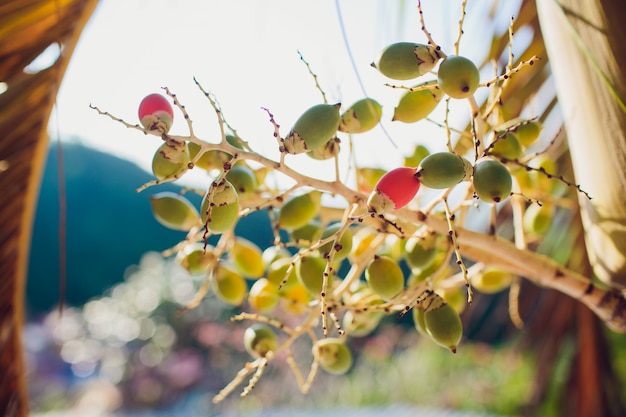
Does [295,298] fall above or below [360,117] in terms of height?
below

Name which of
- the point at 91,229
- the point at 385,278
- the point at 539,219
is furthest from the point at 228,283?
the point at 91,229

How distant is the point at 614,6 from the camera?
0.61m

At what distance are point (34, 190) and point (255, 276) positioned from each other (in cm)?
50

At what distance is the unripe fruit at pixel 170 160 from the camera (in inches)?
23.1

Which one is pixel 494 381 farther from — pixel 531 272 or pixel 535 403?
pixel 531 272

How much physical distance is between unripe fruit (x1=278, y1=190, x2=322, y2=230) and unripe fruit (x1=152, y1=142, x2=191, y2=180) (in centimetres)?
18

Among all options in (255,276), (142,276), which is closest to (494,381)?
(142,276)

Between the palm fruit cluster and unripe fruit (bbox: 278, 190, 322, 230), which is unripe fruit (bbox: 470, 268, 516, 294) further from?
unripe fruit (bbox: 278, 190, 322, 230)

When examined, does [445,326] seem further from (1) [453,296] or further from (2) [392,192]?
A: (1) [453,296]

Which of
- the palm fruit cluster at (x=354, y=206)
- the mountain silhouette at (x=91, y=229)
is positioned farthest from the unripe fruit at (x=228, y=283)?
the mountain silhouette at (x=91, y=229)

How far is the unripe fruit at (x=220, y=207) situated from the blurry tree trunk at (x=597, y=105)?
1.39 feet

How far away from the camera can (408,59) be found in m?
0.59

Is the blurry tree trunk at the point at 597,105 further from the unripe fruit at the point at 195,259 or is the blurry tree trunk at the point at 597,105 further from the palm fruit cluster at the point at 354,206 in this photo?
the unripe fruit at the point at 195,259

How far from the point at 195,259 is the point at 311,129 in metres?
0.33
